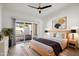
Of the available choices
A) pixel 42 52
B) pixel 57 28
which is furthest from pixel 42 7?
pixel 42 52

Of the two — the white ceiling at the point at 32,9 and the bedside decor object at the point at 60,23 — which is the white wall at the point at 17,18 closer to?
the white ceiling at the point at 32,9

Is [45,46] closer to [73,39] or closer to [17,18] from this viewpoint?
[73,39]

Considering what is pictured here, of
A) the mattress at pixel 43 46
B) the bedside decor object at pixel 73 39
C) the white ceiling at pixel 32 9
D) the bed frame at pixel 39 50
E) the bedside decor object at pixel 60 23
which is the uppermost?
the white ceiling at pixel 32 9

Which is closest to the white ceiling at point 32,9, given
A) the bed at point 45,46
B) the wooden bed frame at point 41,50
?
the bed at point 45,46

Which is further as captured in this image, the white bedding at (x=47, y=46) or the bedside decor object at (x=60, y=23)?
the bedside decor object at (x=60, y=23)

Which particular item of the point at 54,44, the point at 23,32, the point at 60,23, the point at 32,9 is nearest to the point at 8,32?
the point at 23,32

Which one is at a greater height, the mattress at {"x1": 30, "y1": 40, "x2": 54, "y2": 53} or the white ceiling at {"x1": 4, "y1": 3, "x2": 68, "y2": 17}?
the white ceiling at {"x1": 4, "y1": 3, "x2": 68, "y2": 17}

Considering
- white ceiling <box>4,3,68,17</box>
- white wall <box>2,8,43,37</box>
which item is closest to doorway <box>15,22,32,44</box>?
white wall <box>2,8,43,37</box>

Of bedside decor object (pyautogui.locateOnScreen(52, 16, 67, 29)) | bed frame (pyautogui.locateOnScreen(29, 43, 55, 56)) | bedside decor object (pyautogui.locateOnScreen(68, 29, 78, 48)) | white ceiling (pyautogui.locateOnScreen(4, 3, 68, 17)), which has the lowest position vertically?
bed frame (pyautogui.locateOnScreen(29, 43, 55, 56))

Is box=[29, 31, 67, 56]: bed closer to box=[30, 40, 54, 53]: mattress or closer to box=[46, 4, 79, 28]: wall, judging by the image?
box=[30, 40, 54, 53]: mattress

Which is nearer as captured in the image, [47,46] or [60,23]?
[47,46]

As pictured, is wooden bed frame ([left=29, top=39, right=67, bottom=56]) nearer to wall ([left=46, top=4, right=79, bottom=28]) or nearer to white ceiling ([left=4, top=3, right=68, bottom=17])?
wall ([left=46, top=4, right=79, bottom=28])

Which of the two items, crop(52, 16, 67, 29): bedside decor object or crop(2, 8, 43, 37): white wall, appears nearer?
crop(2, 8, 43, 37): white wall

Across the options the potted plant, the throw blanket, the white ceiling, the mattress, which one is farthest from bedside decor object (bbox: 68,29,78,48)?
the potted plant
